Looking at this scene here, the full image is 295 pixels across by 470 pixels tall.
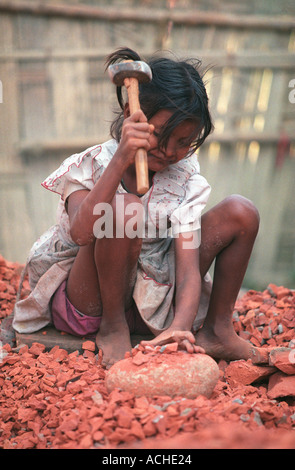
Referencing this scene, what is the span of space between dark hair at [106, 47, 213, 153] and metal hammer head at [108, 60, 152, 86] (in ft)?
0.36

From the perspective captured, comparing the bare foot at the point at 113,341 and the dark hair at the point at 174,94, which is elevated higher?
the dark hair at the point at 174,94

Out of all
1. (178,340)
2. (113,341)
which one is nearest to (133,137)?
(178,340)

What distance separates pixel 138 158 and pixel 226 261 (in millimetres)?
739

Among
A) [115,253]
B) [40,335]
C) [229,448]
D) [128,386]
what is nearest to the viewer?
[229,448]

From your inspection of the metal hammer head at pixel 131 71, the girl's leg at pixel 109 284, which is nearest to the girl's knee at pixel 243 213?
the girl's leg at pixel 109 284

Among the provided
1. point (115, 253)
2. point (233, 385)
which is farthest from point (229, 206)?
point (233, 385)

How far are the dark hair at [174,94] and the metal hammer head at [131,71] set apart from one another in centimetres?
11

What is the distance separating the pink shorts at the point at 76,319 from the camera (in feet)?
8.04

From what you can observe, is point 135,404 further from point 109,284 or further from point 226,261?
point 226,261

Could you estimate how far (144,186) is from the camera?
6.20 feet

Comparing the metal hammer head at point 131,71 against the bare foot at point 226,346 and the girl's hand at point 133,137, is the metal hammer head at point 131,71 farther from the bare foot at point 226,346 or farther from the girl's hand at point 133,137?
the bare foot at point 226,346

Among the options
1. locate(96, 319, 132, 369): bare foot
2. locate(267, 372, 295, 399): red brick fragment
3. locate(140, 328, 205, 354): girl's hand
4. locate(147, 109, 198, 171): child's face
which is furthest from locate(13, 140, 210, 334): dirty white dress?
locate(267, 372, 295, 399): red brick fragment
